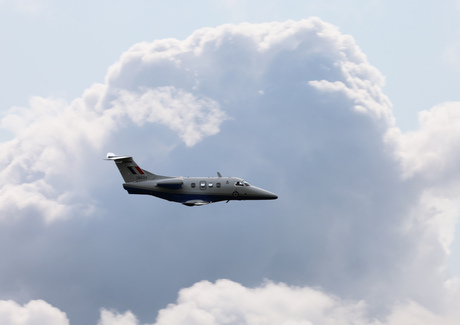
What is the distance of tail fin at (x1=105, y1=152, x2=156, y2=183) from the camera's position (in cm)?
6328

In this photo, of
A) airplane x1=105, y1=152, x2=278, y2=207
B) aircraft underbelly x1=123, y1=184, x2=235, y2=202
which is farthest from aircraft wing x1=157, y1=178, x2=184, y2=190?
aircraft underbelly x1=123, y1=184, x2=235, y2=202

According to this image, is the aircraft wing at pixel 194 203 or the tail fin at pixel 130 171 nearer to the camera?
the aircraft wing at pixel 194 203

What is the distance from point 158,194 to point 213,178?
7.74 meters

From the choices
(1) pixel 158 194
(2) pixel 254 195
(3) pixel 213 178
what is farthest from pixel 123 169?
(2) pixel 254 195

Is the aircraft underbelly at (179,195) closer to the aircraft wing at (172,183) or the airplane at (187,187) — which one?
the airplane at (187,187)

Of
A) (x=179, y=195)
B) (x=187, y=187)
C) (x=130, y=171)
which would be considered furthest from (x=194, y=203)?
(x=130, y=171)

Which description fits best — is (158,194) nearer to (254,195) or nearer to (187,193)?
(187,193)

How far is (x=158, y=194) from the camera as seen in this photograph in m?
62.6

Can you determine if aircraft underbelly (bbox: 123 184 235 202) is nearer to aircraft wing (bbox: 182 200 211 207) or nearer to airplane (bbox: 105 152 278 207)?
airplane (bbox: 105 152 278 207)

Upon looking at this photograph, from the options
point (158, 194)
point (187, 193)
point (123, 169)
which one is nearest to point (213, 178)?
point (187, 193)

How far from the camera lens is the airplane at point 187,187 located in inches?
2403

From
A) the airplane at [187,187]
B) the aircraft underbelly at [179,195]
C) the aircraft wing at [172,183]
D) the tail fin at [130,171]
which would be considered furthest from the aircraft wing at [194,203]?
the tail fin at [130,171]

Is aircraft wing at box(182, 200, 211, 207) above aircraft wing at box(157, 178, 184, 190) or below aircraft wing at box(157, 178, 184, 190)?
below

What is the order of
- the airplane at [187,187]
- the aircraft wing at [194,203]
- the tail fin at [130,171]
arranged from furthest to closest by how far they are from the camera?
the tail fin at [130,171]
the airplane at [187,187]
the aircraft wing at [194,203]
